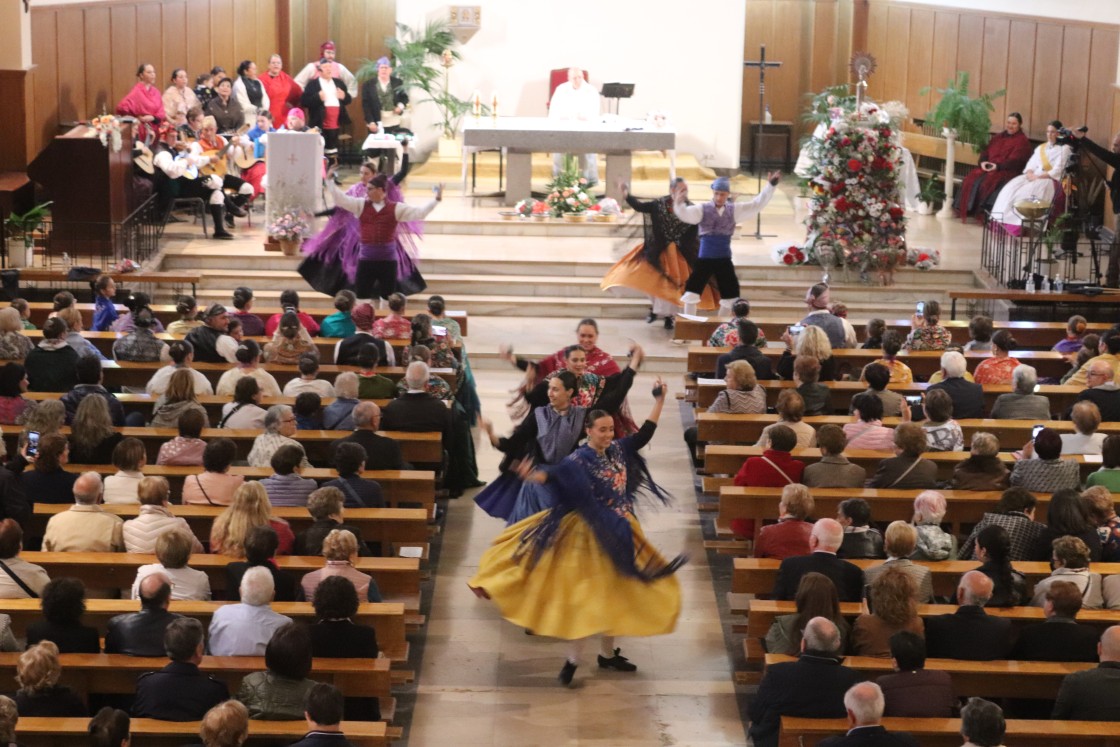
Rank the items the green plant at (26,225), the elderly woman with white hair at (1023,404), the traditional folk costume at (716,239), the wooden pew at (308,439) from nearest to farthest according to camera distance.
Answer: the wooden pew at (308,439) → the elderly woman with white hair at (1023,404) → the traditional folk costume at (716,239) → the green plant at (26,225)

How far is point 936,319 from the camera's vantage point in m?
10.6

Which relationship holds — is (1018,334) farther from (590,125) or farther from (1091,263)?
(590,125)

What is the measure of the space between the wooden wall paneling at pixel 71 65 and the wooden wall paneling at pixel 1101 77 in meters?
10.2

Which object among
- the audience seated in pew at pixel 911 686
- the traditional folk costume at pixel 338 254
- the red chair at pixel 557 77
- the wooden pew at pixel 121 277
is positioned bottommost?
the audience seated in pew at pixel 911 686

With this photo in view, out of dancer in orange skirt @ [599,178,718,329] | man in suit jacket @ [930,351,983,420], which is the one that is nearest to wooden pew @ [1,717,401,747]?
man in suit jacket @ [930,351,983,420]

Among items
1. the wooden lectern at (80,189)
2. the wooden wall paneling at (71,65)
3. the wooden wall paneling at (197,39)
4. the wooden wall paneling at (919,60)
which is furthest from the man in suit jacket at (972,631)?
the wooden wall paneling at (919,60)

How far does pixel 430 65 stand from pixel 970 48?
6365 millimetres

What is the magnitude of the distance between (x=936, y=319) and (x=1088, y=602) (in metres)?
4.20

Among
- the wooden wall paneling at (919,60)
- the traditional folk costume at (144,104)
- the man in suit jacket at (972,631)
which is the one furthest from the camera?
the wooden wall paneling at (919,60)

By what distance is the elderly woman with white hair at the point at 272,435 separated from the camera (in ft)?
26.0

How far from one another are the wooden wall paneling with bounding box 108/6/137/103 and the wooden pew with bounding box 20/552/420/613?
10.5m

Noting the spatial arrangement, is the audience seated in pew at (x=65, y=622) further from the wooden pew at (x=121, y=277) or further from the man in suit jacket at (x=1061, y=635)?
the wooden pew at (x=121, y=277)

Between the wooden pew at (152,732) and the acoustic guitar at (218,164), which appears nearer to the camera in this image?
the wooden pew at (152,732)

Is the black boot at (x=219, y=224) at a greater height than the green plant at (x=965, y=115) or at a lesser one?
lesser
